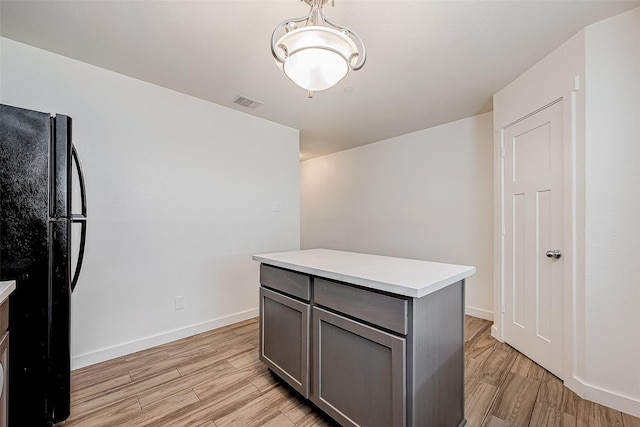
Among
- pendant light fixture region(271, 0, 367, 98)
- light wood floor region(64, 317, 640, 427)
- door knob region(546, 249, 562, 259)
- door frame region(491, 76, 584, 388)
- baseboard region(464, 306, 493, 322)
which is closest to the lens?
pendant light fixture region(271, 0, 367, 98)

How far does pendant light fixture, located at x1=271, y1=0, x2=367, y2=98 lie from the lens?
1228mm

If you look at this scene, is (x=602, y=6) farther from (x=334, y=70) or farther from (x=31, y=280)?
(x=31, y=280)

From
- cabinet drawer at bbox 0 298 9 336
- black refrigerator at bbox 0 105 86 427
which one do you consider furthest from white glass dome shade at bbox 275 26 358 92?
cabinet drawer at bbox 0 298 9 336

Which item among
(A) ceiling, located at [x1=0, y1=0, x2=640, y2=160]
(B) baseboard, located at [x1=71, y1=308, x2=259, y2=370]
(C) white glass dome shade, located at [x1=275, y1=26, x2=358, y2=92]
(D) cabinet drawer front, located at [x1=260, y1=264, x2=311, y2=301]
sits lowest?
(B) baseboard, located at [x1=71, y1=308, x2=259, y2=370]

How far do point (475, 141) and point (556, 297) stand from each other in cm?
192

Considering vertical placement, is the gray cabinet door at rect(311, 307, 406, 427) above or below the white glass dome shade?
below

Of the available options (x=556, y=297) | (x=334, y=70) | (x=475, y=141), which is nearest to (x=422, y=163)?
(x=475, y=141)

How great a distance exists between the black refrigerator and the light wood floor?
0.37 metres

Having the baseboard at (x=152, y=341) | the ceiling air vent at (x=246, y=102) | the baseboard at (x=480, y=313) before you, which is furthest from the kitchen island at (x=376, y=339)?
the baseboard at (x=480, y=313)

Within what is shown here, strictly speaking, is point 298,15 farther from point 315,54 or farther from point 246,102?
point 246,102

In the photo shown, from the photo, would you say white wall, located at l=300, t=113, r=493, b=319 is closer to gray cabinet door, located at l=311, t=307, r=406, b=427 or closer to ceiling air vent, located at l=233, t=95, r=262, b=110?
ceiling air vent, located at l=233, t=95, r=262, b=110

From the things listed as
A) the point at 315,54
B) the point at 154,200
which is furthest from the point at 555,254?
the point at 154,200

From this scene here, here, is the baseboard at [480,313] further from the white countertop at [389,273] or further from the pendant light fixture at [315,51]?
the pendant light fixture at [315,51]

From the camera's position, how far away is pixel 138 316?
245cm
